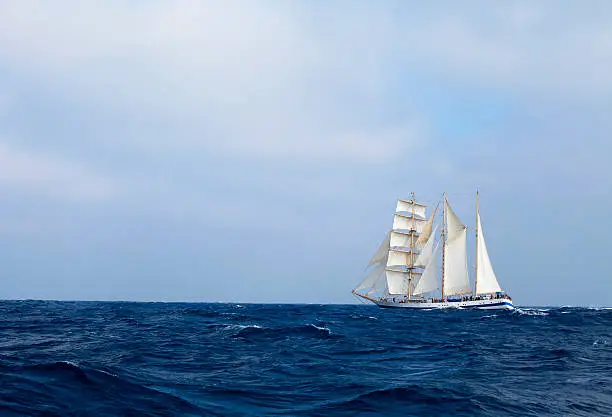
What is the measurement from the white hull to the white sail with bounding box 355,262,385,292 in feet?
14.6

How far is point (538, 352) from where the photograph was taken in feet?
81.0

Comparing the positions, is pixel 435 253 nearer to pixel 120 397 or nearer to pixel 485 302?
pixel 485 302

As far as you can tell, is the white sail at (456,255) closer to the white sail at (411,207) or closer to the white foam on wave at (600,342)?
the white sail at (411,207)

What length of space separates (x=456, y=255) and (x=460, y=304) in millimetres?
9938

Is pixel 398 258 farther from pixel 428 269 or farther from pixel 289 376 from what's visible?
pixel 289 376

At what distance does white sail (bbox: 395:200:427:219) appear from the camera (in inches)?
4682

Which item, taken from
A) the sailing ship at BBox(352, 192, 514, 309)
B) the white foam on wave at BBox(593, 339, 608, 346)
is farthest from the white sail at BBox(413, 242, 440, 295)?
the white foam on wave at BBox(593, 339, 608, 346)

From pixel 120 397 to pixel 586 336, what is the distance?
32.3 meters

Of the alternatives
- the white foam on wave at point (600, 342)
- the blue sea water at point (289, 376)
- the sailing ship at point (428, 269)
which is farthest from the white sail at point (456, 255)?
the blue sea water at point (289, 376)

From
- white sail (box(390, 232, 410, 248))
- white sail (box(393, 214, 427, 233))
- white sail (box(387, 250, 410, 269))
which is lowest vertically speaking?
white sail (box(387, 250, 410, 269))

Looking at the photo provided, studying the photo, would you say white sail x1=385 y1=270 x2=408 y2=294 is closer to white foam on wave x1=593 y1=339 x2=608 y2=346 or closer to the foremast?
the foremast

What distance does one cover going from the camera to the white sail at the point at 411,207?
119m

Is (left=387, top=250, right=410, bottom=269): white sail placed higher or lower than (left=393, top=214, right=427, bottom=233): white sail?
lower

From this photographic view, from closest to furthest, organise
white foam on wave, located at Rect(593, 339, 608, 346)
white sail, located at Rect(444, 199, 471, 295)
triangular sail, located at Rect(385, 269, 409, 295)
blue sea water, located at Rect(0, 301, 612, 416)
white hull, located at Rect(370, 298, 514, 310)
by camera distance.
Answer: blue sea water, located at Rect(0, 301, 612, 416) < white foam on wave, located at Rect(593, 339, 608, 346) < white hull, located at Rect(370, 298, 514, 310) < white sail, located at Rect(444, 199, 471, 295) < triangular sail, located at Rect(385, 269, 409, 295)
